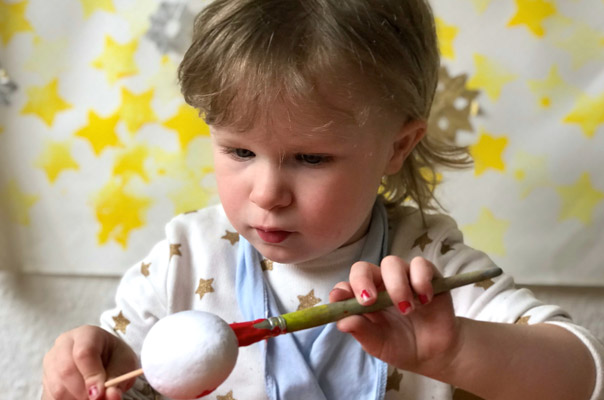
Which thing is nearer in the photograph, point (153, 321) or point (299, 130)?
point (299, 130)

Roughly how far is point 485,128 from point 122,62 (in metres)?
0.55

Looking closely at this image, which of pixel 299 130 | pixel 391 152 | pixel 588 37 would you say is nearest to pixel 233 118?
pixel 299 130

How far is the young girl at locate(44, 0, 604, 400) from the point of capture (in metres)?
0.64

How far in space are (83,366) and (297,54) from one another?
1.10ft

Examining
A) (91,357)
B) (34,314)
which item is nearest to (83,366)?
(91,357)

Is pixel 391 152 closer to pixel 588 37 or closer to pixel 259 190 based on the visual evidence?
pixel 259 190

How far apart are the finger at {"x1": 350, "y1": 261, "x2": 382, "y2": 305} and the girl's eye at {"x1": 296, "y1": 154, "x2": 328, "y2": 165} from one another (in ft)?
0.42

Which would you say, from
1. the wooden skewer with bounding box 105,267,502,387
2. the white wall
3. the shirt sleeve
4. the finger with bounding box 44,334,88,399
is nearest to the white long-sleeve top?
the shirt sleeve

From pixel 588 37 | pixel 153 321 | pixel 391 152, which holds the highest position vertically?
pixel 588 37

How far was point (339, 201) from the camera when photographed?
2.33 ft

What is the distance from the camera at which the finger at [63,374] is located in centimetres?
66

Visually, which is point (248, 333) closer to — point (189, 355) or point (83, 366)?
point (189, 355)

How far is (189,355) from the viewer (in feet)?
1.75

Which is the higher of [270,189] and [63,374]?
[270,189]
